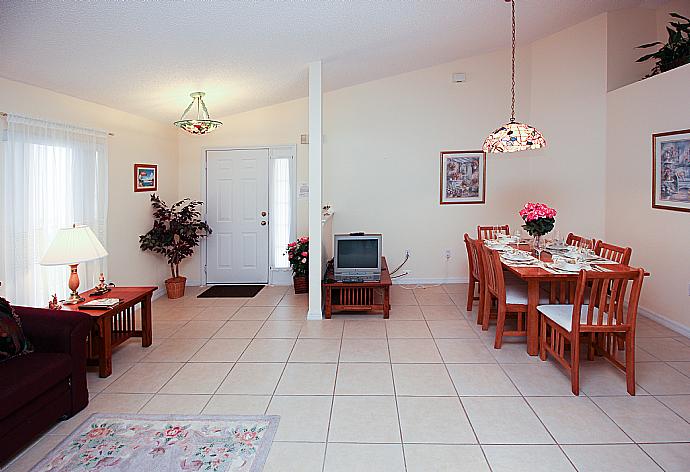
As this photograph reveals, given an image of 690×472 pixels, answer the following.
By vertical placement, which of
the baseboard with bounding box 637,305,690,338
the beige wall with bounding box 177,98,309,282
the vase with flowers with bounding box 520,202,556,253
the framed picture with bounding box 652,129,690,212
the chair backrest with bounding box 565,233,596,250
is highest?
the beige wall with bounding box 177,98,309,282

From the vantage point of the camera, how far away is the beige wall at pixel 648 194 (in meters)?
4.43

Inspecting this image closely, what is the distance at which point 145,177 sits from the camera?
19.1 ft

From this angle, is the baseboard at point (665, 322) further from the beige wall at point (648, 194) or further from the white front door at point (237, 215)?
the white front door at point (237, 215)

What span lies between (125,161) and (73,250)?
1987mm

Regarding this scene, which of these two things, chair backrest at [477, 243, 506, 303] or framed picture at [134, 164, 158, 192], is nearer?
chair backrest at [477, 243, 506, 303]

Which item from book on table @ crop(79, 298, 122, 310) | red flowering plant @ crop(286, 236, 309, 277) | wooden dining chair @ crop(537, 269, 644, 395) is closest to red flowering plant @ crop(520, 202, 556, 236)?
wooden dining chair @ crop(537, 269, 644, 395)

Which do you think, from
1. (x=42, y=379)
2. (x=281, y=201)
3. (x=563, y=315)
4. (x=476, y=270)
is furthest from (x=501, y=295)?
(x=281, y=201)

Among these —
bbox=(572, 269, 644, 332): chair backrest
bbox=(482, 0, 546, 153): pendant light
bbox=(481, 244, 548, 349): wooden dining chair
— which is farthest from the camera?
bbox=(482, 0, 546, 153): pendant light

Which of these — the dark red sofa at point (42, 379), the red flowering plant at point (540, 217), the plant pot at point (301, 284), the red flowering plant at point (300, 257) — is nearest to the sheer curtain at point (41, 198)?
the dark red sofa at point (42, 379)

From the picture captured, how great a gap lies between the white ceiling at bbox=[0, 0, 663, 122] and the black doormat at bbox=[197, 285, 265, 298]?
2305mm

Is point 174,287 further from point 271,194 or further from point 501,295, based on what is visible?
point 501,295

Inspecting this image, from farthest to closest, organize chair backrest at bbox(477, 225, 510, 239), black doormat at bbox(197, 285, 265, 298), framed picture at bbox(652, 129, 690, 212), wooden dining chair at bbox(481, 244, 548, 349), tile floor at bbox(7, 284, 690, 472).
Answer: black doormat at bbox(197, 285, 265, 298) → chair backrest at bbox(477, 225, 510, 239) → framed picture at bbox(652, 129, 690, 212) → wooden dining chair at bbox(481, 244, 548, 349) → tile floor at bbox(7, 284, 690, 472)

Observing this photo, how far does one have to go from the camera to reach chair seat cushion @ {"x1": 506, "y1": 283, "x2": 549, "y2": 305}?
13.4ft

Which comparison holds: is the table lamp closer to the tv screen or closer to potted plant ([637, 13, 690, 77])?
the tv screen
